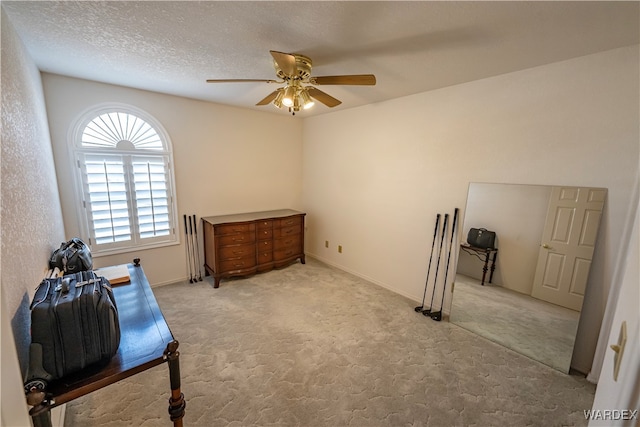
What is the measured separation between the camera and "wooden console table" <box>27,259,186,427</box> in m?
1.01

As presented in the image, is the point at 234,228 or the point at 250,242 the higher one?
the point at 234,228

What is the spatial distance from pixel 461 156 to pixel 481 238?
878 millimetres

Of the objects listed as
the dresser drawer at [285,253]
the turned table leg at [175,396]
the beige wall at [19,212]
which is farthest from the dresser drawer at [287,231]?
the turned table leg at [175,396]

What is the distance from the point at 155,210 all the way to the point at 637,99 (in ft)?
15.3

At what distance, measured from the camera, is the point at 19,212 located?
1304 millimetres

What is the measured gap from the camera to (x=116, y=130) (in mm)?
3002

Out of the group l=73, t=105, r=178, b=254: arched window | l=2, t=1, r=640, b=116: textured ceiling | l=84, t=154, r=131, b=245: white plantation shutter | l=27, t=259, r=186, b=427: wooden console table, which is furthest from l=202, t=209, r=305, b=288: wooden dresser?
l=2, t=1, r=640, b=116: textured ceiling

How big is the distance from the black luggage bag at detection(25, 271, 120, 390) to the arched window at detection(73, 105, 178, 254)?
213 cm

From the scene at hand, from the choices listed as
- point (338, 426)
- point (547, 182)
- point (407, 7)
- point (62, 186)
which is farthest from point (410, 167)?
point (62, 186)

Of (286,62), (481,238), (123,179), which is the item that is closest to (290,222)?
(123,179)

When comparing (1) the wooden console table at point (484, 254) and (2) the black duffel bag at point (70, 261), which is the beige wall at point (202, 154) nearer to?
(2) the black duffel bag at point (70, 261)

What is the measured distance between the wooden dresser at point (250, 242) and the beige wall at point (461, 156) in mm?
645

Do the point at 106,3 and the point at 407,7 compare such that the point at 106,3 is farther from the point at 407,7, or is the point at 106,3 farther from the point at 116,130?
the point at 116,130

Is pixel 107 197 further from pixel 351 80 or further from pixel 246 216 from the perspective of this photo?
pixel 351 80
